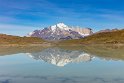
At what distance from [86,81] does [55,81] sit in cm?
272

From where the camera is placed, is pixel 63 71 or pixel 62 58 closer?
pixel 63 71

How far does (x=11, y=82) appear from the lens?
21781mm

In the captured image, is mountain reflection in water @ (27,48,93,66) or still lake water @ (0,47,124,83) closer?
still lake water @ (0,47,124,83)

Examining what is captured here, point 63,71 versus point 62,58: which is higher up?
point 62,58

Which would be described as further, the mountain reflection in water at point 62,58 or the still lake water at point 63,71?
the mountain reflection in water at point 62,58

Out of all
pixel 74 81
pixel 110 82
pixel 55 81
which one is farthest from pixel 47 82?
pixel 110 82

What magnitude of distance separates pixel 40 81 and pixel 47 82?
33.8 inches

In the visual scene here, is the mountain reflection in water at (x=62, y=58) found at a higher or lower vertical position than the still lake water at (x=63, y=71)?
higher

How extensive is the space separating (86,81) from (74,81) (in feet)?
3.45

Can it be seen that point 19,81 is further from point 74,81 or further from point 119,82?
point 119,82

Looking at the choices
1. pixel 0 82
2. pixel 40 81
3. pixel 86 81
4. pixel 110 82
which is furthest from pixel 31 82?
pixel 110 82

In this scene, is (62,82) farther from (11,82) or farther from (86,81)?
(11,82)

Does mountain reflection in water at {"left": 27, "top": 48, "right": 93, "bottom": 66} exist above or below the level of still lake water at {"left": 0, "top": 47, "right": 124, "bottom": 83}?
above

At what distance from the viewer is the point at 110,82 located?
2123 centimetres
